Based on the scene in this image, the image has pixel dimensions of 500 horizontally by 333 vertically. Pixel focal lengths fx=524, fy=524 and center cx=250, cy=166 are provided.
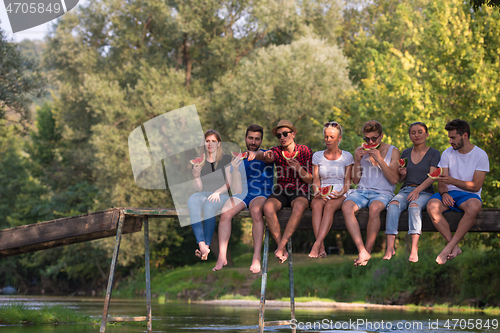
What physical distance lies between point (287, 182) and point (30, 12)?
941cm

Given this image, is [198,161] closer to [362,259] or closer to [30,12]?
[362,259]

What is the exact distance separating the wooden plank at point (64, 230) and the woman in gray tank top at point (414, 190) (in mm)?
3695

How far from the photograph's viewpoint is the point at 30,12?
13.3 m

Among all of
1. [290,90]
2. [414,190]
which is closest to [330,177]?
[414,190]

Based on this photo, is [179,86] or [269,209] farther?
[179,86]

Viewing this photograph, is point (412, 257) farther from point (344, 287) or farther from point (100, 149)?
point (100, 149)

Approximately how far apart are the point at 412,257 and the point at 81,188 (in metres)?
26.6

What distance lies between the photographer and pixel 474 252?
18000mm

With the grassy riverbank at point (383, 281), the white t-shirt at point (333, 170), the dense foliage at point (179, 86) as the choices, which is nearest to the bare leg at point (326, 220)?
the white t-shirt at point (333, 170)

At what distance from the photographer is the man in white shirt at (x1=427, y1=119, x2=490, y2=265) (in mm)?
6688

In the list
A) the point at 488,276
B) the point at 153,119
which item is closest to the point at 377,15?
the point at 153,119

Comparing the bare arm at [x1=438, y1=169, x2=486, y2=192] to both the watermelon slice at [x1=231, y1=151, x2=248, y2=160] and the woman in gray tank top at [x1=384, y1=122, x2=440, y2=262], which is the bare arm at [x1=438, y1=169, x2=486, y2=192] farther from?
the watermelon slice at [x1=231, y1=151, x2=248, y2=160]

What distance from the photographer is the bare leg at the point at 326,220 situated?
680cm

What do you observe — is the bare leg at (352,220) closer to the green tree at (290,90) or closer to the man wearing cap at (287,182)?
the man wearing cap at (287,182)
